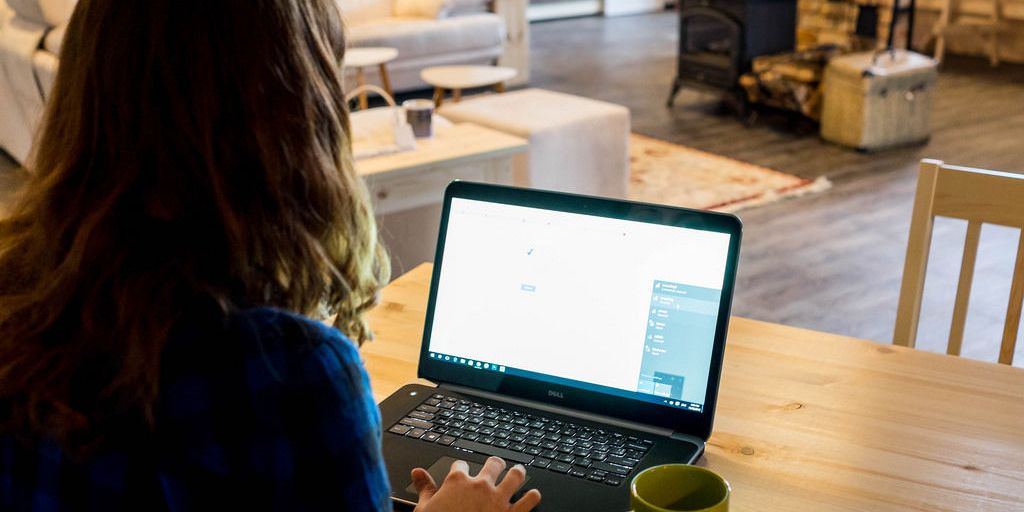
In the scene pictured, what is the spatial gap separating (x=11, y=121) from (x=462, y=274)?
431cm

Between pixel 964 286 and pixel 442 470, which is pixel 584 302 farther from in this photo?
pixel 964 286

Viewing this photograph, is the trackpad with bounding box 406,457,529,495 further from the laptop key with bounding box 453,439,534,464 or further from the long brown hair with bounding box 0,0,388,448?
the long brown hair with bounding box 0,0,388,448

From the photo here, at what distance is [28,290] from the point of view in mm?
717

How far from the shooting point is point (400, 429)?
1.11 m

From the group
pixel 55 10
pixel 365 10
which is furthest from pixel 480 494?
pixel 365 10

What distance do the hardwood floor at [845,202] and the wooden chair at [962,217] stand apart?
1582mm

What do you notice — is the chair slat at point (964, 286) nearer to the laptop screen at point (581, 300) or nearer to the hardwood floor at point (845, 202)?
the laptop screen at point (581, 300)

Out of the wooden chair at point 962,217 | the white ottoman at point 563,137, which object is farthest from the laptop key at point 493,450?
the white ottoman at point 563,137

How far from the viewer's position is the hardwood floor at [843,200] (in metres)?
3.18

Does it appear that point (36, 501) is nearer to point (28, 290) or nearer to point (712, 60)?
point (28, 290)

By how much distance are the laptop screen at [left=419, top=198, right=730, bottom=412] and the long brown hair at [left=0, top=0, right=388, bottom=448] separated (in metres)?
0.47

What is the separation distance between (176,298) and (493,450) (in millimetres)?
466

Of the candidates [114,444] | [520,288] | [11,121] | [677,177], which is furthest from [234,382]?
[11,121]

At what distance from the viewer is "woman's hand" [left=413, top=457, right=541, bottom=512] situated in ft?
3.02
